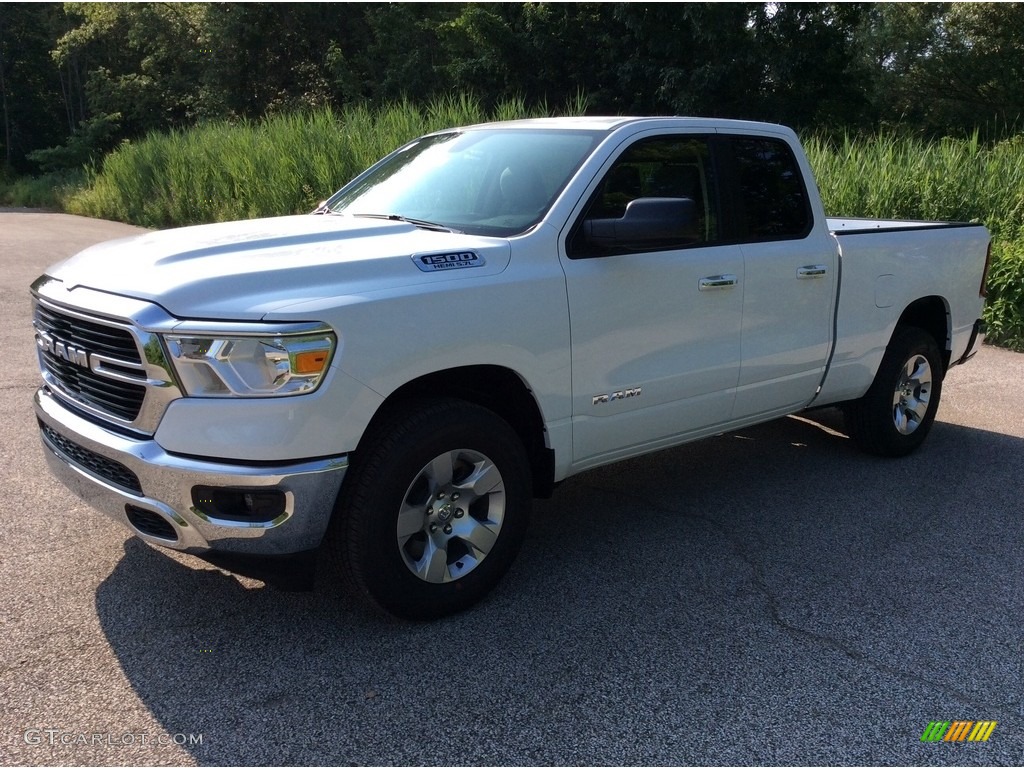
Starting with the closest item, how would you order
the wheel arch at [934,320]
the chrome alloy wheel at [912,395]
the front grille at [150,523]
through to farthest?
the front grille at [150,523] < the chrome alloy wheel at [912,395] < the wheel arch at [934,320]

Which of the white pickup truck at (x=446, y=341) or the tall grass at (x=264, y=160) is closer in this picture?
the white pickup truck at (x=446, y=341)

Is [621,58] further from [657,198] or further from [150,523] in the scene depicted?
[150,523]

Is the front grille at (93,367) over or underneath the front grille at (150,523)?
over

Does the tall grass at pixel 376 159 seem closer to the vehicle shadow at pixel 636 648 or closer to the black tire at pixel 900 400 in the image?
the black tire at pixel 900 400

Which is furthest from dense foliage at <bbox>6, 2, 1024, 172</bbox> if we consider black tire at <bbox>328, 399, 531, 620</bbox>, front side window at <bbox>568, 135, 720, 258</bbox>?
black tire at <bbox>328, 399, 531, 620</bbox>

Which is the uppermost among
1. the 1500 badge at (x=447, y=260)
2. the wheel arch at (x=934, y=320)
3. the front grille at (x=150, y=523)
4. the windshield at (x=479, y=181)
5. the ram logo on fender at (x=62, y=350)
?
the windshield at (x=479, y=181)

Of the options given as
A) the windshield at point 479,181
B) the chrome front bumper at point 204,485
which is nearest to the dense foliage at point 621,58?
the windshield at point 479,181

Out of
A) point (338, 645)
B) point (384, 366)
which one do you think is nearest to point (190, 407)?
point (384, 366)

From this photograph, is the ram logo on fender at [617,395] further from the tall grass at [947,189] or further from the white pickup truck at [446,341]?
the tall grass at [947,189]

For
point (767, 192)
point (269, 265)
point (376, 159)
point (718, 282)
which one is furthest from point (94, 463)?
point (376, 159)

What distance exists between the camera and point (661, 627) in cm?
366

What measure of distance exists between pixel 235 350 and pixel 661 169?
233cm

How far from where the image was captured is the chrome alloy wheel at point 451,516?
11.4 ft

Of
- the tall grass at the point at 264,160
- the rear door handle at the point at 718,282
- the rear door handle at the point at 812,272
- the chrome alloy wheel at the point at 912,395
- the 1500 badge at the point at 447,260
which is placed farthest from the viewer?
the tall grass at the point at 264,160
